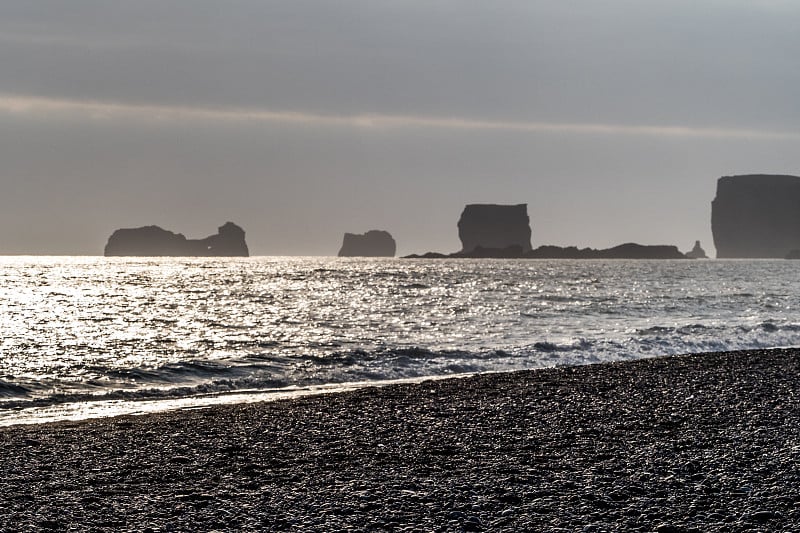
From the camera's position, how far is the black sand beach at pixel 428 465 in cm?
972

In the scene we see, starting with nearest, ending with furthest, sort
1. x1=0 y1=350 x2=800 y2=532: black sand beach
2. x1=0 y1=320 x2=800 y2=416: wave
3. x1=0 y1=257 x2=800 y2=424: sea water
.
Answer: x1=0 y1=350 x2=800 y2=532: black sand beach < x1=0 y1=320 x2=800 y2=416: wave < x1=0 y1=257 x2=800 y2=424: sea water

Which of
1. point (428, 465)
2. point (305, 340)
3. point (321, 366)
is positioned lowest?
point (321, 366)

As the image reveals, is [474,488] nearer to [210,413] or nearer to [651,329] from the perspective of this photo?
[210,413]

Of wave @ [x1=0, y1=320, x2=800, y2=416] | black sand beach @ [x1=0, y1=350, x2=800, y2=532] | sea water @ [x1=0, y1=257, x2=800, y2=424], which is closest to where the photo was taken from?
black sand beach @ [x1=0, y1=350, x2=800, y2=532]

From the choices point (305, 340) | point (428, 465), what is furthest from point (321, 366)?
point (428, 465)

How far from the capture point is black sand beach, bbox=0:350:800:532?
383 inches

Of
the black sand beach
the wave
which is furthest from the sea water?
the black sand beach

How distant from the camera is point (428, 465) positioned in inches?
484

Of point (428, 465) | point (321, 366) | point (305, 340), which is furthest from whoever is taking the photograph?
point (305, 340)

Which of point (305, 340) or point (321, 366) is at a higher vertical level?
point (305, 340)

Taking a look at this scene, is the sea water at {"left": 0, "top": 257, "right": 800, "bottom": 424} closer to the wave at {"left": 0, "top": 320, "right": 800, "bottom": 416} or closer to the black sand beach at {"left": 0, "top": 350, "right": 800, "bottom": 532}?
the wave at {"left": 0, "top": 320, "right": 800, "bottom": 416}

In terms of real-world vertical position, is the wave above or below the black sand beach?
below

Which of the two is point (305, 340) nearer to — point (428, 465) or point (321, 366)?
point (321, 366)

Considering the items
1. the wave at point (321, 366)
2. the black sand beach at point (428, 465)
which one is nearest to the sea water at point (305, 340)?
the wave at point (321, 366)
